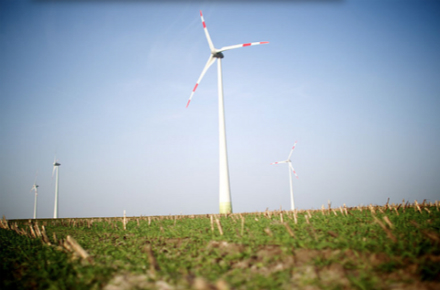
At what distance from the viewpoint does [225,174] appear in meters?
32.8

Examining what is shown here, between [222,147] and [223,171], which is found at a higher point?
[222,147]

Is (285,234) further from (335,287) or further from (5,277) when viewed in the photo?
(5,277)

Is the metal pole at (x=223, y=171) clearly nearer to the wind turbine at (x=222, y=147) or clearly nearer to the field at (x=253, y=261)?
the wind turbine at (x=222, y=147)

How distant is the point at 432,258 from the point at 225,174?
79.5ft

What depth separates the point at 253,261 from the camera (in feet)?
36.1

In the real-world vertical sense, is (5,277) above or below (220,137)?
below

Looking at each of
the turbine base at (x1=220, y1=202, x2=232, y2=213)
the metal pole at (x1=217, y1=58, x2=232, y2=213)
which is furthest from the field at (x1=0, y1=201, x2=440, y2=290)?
the metal pole at (x1=217, y1=58, x2=232, y2=213)

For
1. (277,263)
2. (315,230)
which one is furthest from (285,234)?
(277,263)

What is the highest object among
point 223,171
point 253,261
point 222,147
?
point 222,147

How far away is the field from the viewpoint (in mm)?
8844

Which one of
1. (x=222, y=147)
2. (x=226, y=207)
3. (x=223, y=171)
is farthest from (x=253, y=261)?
(x=222, y=147)

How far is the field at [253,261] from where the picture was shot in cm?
884

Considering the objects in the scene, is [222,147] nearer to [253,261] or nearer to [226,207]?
[226,207]

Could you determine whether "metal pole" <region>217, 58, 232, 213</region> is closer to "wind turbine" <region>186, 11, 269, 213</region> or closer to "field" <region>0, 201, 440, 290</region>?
"wind turbine" <region>186, 11, 269, 213</region>
